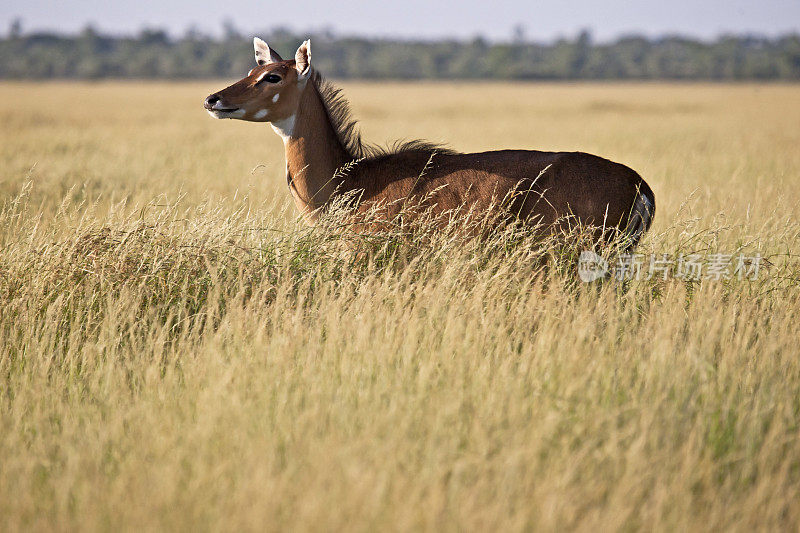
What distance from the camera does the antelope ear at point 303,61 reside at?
547 centimetres

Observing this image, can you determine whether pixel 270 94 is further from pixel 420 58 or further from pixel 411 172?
pixel 420 58

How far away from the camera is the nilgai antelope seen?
16.7 feet

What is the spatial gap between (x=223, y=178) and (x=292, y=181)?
5041 mm

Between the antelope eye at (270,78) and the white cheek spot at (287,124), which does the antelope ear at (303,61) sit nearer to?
the antelope eye at (270,78)

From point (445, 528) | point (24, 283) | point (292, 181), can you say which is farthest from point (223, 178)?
point (445, 528)

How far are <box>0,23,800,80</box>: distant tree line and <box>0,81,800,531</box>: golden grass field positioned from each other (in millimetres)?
78704

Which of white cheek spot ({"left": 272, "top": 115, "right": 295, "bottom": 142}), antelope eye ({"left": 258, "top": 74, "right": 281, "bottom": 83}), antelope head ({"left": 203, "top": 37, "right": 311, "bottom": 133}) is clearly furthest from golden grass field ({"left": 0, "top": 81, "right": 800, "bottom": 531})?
antelope eye ({"left": 258, "top": 74, "right": 281, "bottom": 83})

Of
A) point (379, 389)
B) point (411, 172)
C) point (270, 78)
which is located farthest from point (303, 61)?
point (379, 389)

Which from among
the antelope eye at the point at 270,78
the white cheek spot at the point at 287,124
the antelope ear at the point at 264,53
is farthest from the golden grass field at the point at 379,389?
the antelope ear at the point at 264,53

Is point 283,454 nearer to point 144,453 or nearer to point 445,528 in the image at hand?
point 144,453

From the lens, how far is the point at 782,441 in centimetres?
300

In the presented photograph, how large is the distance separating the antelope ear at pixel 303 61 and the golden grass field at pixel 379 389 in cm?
119

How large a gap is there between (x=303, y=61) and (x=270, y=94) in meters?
0.36

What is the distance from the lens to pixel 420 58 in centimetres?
11319
